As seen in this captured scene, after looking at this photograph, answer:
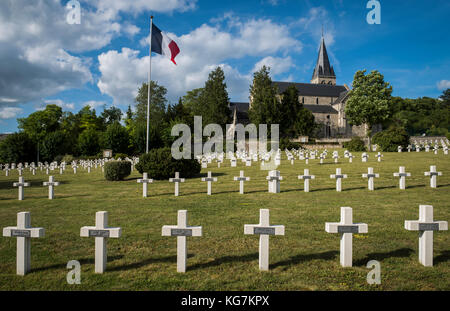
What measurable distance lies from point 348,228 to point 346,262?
1.74 ft

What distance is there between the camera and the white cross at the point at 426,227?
3994 mm

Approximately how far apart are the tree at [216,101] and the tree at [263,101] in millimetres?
4928

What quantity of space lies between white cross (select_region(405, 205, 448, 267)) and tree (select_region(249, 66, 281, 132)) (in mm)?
44353

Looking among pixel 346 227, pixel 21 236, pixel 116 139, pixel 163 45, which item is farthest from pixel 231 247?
pixel 116 139

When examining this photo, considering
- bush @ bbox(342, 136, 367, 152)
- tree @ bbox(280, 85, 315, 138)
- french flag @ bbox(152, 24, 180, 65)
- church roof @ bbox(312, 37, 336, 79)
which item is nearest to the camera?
french flag @ bbox(152, 24, 180, 65)

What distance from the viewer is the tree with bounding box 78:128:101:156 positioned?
45688 millimetres

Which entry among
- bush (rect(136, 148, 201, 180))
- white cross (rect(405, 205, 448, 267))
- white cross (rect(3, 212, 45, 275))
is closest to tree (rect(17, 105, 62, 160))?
bush (rect(136, 148, 201, 180))

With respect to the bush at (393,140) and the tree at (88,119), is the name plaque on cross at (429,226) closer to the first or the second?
the bush at (393,140)

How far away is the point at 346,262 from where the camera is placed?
407 cm

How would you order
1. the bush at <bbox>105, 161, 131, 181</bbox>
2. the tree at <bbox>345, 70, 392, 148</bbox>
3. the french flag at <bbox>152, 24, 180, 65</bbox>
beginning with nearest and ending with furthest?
the bush at <bbox>105, 161, 131, 181</bbox> < the french flag at <bbox>152, 24, 180, 65</bbox> < the tree at <bbox>345, 70, 392, 148</bbox>

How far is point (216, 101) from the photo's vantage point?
5088 cm

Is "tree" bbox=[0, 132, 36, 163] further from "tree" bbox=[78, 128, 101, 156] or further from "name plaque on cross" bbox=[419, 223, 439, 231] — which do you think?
"name plaque on cross" bbox=[419, 223, 439, 231]

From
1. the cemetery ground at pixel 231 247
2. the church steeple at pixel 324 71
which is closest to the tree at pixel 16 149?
the cemetery ground at pixel 231 247

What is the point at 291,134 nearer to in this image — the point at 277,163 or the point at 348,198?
the point at 277,163
